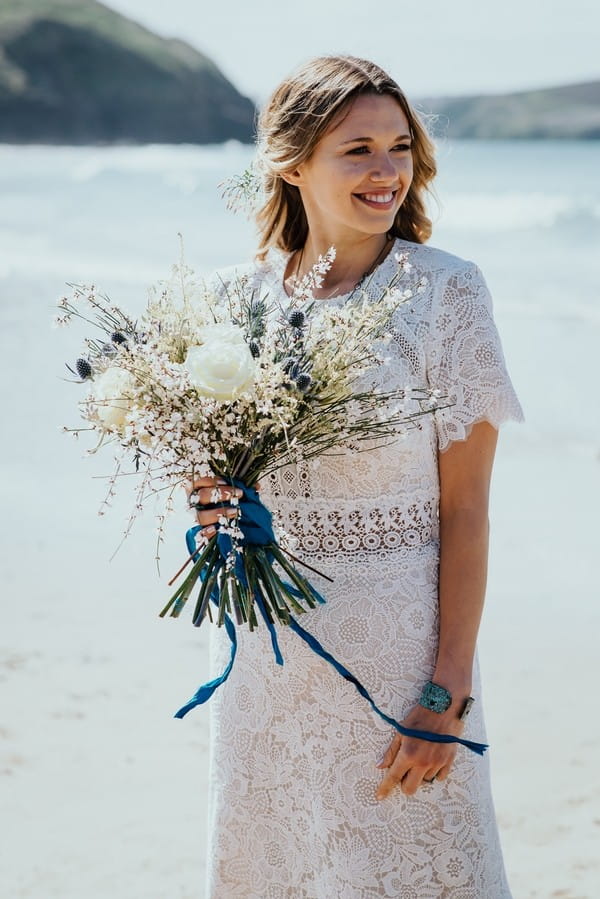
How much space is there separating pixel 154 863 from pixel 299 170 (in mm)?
2559

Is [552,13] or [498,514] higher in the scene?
[552,13]

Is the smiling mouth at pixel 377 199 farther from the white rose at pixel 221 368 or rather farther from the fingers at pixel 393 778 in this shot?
the fingers at pixel 393 778

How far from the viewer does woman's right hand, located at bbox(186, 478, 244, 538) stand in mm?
2342

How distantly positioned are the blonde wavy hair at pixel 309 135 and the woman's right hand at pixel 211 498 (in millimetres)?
854

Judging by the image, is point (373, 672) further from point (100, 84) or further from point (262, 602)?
point (100, 84)

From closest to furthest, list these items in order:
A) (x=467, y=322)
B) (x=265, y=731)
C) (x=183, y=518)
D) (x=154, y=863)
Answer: (x=467, y=322), (x=265, y=731), (x=154, y=863), (x=183, y=518)

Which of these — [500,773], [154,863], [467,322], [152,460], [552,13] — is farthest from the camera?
[552,13]

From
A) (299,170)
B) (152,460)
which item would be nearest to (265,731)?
(152,460)

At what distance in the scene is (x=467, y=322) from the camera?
2533 mm

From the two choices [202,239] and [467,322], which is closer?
[467,322]

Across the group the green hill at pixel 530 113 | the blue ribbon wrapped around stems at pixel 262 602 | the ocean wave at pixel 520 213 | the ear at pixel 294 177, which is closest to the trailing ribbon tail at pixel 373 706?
the blue ribbon wrapped around stems at pixel 262 602

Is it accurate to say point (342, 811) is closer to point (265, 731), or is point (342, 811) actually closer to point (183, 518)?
point (265, 731)

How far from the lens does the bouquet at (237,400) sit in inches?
86.9

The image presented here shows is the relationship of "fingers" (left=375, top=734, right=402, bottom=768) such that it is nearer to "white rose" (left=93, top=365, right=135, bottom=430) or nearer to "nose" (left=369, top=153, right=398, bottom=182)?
"white rose" (left=93, top=365, right=135, bottom=430)
